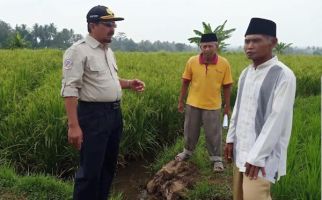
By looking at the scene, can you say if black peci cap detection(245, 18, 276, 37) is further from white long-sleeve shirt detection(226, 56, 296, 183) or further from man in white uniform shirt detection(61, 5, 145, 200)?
man in white uniform shirt detection(61, 5, 145, 200)

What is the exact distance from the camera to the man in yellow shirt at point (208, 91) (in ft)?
12.9

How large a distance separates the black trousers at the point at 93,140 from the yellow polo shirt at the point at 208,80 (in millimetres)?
1157

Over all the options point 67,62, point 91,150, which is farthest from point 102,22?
point 91,150

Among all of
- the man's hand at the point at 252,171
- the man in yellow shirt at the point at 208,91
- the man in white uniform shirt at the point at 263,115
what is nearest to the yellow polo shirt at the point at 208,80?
the man in yellow shirt at the point at 208,91

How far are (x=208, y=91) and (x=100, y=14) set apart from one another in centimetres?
155

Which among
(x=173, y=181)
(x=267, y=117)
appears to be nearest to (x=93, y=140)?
(x=173, y=181)

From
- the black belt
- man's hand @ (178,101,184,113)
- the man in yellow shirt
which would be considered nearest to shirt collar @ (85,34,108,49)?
the black belt

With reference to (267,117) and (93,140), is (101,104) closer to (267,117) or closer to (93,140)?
(93,140)

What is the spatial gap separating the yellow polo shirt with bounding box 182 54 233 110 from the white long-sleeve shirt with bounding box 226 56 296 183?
154cm

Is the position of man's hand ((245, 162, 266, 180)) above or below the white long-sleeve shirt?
below

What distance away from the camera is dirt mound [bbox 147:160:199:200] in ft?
12.1

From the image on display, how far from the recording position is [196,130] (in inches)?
162

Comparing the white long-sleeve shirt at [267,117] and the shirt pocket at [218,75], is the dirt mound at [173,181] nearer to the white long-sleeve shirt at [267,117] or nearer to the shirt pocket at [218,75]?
the shirt pocket at [218,75]

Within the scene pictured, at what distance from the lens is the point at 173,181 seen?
383 centimetres
